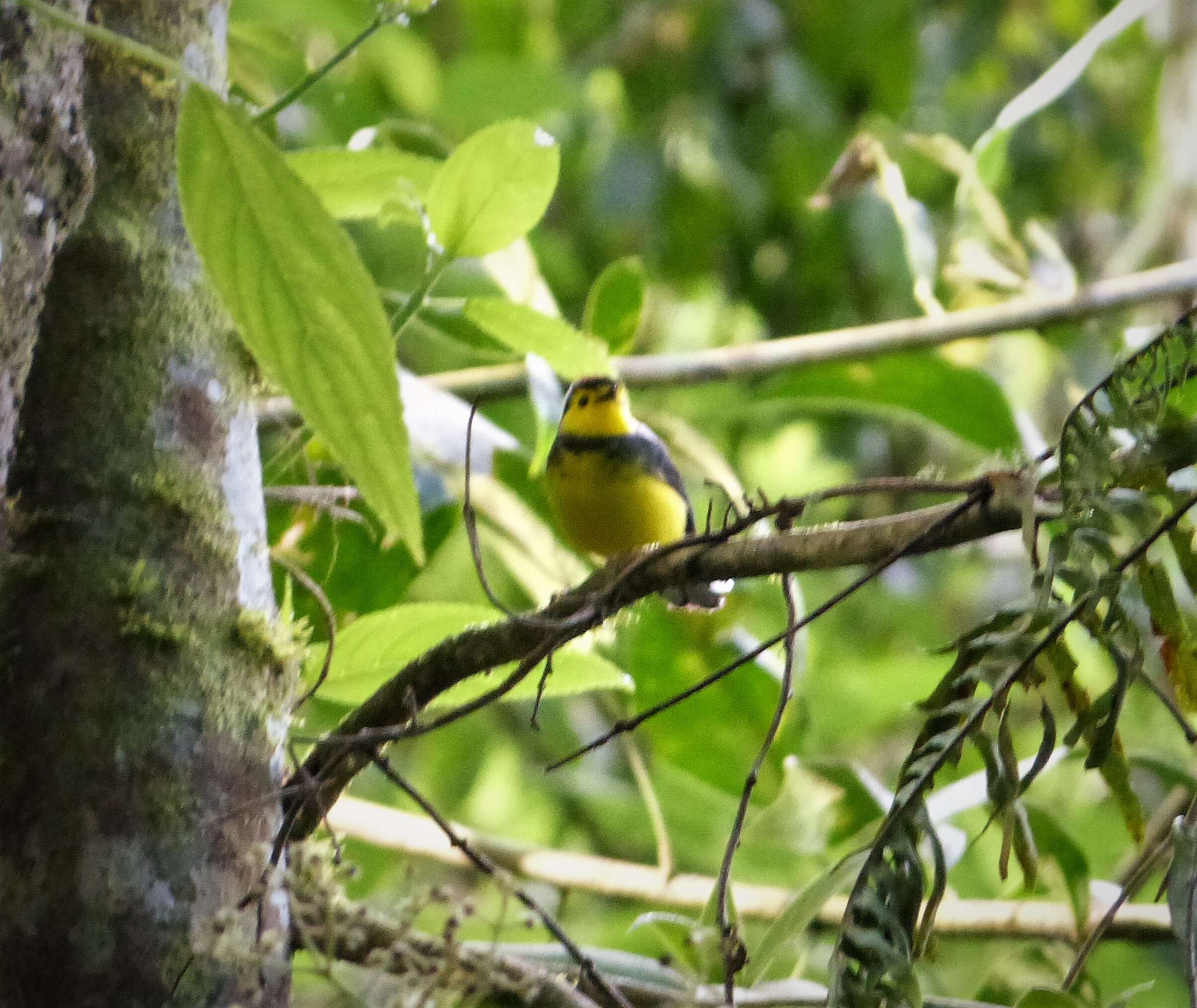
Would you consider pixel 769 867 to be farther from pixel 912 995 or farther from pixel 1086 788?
pixel 912 995

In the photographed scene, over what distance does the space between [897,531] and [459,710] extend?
28 cm

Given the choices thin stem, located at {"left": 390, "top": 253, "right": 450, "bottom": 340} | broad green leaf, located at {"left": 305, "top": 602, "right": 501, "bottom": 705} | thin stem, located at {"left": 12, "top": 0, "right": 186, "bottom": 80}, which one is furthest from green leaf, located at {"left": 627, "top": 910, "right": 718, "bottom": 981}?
thin stem, located at {"left": 12, "top": 0, "right": 186, "bottom": 80}

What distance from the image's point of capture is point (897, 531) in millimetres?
750

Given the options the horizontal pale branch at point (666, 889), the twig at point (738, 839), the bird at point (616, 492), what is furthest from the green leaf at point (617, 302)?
the twig at point (738, 839)

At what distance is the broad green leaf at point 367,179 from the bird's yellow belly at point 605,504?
810 millimetres

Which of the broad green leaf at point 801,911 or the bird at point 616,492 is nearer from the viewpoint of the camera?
the broad green leaf at point 801,911

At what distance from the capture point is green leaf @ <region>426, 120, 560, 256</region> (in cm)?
99

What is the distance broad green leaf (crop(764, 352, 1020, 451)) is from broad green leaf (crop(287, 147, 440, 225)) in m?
0.70

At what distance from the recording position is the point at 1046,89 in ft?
5.53

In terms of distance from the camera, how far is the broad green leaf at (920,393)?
158cm

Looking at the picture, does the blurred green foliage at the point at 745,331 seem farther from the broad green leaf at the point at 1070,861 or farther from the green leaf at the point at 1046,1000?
the green leaf at the point at 1046,1000

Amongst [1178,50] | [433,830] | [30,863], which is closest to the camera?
[30,863]

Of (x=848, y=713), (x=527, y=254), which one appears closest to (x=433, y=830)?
(x=527, y=254)

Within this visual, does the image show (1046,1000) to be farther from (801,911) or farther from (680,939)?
(680,939)
